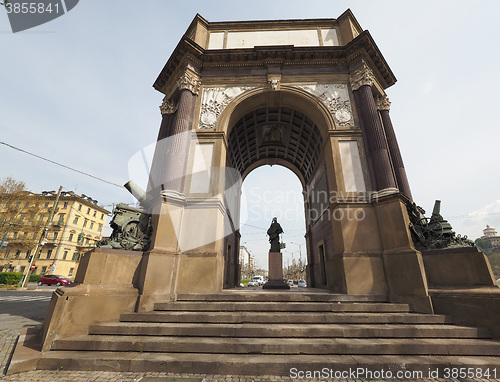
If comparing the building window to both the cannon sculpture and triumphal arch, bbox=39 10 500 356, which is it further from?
the cannon sculpture

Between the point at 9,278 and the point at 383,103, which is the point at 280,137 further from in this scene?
the point at 9,278

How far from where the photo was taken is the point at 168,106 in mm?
11227

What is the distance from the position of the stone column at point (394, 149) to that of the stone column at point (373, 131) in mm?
1049

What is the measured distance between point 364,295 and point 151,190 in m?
8.90

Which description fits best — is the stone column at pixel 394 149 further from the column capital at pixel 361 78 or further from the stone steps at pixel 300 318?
the stone steps at pixel 300 318

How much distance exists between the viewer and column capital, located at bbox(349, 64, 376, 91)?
10.0 metres

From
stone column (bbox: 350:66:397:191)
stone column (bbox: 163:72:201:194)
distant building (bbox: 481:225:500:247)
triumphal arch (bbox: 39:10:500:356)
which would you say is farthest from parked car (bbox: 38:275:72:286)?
distant building (bbox: 481:225:500:247)

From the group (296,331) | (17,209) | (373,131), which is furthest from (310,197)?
(17,209)

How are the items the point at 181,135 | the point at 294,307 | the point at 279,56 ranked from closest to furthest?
1. the point at 294,307
2. the point at 181,135
3. the point at 279,56

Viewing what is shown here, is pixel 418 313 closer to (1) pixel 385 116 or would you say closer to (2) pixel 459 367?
(2) pixel 459 367

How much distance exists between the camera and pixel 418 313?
611cm

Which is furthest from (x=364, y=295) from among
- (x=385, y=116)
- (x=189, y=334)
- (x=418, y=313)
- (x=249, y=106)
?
(x=249, y=106)

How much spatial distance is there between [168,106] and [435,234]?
12.7m

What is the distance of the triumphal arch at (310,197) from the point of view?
6.23 metres
